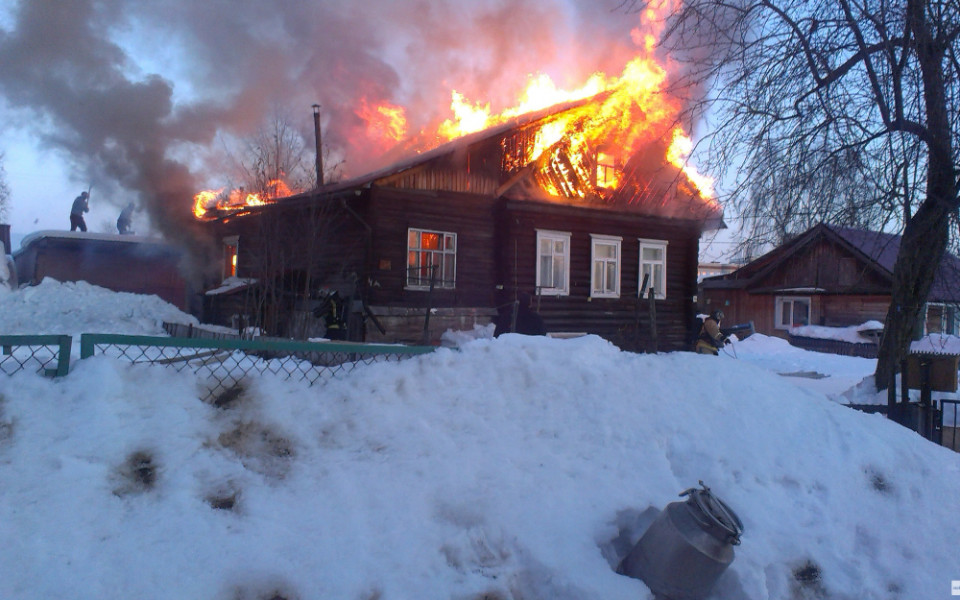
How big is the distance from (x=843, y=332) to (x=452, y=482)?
83.1 ft

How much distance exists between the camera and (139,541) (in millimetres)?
2740

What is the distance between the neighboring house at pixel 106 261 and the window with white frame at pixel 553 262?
16443 millimetres

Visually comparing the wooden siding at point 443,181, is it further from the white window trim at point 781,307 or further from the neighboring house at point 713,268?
the white window trim at point 781,307

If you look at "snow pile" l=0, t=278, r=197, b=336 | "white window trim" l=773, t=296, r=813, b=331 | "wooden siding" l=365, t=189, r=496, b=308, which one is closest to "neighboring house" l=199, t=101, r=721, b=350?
"wooden siding" l=365, t=189, r=496, b=308

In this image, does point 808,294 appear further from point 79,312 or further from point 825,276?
point 79,312

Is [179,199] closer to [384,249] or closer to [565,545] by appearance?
[384,249]

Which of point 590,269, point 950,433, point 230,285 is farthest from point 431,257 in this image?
point 950,433

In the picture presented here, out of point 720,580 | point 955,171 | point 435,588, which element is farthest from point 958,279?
point 435,588

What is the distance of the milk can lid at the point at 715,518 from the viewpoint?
3139 mm

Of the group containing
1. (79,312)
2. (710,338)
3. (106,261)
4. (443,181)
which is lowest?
(79,312)

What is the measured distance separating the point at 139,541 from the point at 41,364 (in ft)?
4.42

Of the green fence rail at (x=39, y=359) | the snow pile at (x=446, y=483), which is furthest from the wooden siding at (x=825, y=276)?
the green fence rail at (x=39, y=359)

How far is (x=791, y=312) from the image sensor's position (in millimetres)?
28625

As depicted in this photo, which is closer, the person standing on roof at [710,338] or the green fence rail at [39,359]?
the green fence rail at [39,359]
